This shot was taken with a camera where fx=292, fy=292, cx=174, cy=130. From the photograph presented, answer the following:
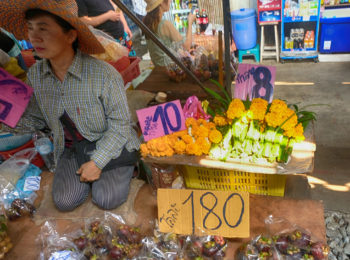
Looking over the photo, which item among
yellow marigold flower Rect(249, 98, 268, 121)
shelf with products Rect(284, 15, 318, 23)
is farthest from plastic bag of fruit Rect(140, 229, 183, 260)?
shelf with products Rect(284, 15, 318, 23)

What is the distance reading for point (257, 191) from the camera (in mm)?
1710

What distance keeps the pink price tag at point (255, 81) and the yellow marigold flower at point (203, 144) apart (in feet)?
1.24

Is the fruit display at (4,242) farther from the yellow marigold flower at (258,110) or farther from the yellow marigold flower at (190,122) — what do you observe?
the yellow marigold flower at (258,110)

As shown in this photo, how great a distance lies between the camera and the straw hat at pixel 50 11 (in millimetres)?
1416

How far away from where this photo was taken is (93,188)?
1830 mm

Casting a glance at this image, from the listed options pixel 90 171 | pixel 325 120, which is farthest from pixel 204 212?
pixel 325 120

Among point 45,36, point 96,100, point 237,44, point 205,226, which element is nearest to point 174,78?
point 96,100

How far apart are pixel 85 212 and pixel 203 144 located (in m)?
0.87

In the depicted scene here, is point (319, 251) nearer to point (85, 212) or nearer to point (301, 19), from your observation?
point (85, 212)

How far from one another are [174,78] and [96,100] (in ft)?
3.78

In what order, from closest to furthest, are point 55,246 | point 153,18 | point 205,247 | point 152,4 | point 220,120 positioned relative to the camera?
1. point 205,247
2. point 55,246
3. point 220,120
4. point 152,4
5. point 153,18

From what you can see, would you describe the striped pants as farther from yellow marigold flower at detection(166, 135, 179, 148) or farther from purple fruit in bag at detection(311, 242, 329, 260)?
purple fruit in bag at detection(311, 242, 329, 260)

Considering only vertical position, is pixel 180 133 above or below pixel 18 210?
above

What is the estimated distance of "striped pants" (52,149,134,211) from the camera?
70.1 inches
